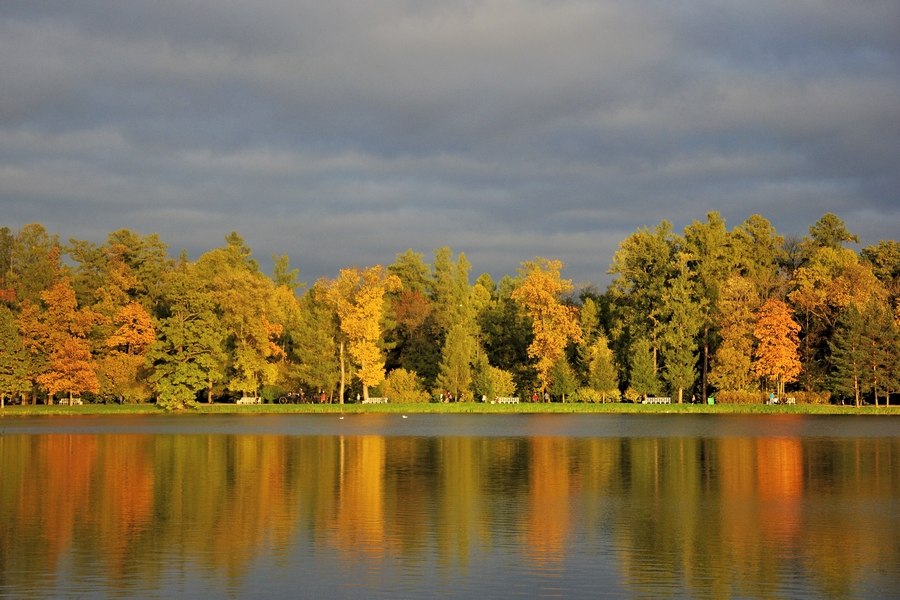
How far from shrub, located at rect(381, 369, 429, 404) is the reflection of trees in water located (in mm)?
44813

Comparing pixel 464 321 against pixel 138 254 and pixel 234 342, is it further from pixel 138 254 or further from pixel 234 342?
pixel 138 254

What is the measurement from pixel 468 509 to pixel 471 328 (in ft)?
221

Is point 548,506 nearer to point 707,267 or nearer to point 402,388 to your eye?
point 402,388

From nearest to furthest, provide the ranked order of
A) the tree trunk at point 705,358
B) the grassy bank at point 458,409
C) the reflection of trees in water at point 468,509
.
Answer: the reflection of trees in water at point 468,509, the grassy bank at point 458,409, the tree trunk at point 705,358

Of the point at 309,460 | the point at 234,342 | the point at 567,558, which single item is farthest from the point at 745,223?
the point at 567,558

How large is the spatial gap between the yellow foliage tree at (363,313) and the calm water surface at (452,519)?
128 feet

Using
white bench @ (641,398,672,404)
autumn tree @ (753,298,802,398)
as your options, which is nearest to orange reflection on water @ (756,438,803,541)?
autumn tree @ (753,298,802,398)

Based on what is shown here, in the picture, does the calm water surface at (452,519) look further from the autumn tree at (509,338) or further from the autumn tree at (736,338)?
the autumn tree at (509,338)

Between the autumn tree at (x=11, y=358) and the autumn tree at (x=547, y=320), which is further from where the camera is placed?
the autumn tree at (x=547, y=320)

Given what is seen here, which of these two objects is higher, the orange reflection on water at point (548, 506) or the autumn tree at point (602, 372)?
the autumn tree at point (602, 372)

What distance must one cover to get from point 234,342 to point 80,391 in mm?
13017

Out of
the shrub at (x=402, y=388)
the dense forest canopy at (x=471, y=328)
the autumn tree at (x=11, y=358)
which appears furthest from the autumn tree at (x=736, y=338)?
the autumn tree at (x=11, y=358)

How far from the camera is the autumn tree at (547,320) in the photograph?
85938 mm

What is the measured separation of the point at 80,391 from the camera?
8025 cm
